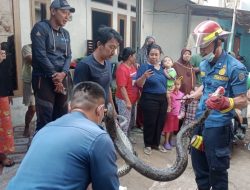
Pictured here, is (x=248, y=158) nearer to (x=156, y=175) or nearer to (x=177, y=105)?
(x=177, y=105)

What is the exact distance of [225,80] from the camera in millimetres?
3045

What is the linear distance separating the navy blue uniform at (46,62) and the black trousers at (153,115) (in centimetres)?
159

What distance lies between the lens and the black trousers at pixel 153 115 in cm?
520

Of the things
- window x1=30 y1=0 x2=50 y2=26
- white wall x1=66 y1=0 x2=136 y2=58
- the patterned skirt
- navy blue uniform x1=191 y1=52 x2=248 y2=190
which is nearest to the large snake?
navy blue uniform x1=191 y1=52 x2=248 y2=190

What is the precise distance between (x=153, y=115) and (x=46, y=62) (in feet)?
7.07

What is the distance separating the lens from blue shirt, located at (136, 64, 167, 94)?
16.5 ft

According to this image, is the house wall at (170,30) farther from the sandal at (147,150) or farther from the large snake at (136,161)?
the large snake at (136,161)

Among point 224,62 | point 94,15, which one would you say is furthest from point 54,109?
point 94,15

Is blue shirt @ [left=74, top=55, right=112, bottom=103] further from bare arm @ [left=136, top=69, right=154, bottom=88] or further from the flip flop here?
the flip flop

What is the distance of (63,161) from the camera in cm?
167

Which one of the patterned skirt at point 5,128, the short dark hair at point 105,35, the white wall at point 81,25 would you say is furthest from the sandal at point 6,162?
the white wall at point 81,25

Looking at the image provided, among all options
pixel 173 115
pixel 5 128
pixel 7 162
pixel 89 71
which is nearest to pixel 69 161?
pixel 89 71

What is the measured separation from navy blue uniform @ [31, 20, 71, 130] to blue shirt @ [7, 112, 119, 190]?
7.38 ft

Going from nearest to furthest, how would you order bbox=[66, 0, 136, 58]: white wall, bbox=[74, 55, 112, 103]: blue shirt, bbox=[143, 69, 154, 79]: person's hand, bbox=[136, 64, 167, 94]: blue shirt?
1. bbox=[74, 55, 112, 103]: blue shirt
2. bbox=[143, 69, 154, 79]: person's hand
3. bbox=[136, 64, 167, 94]: blue shirt
4. bbox=[66, 0, 136, 58]: white wall
